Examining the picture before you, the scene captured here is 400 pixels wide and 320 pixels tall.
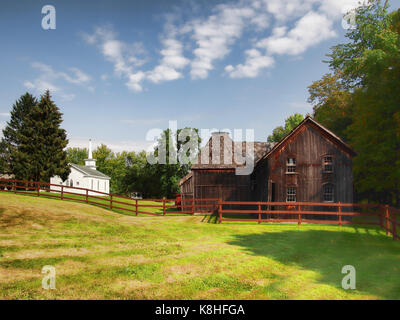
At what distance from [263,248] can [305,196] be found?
1263 centimetres

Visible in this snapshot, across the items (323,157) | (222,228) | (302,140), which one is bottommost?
(222,228)

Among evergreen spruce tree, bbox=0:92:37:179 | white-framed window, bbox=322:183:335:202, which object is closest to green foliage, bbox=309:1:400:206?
white-framed window, bbox=322:183:335:202

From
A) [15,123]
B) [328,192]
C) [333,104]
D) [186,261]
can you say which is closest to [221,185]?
[328,192]

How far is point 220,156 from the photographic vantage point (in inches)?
1106

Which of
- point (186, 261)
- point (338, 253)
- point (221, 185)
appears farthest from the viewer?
point (221, 185)

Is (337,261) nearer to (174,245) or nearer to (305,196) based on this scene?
(174,245)

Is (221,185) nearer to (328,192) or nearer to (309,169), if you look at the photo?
(309,169)

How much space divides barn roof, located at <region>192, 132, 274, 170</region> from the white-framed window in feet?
26.7

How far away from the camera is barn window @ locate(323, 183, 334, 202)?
70.0 ft

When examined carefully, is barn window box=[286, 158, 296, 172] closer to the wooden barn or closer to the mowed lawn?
the wooden barn

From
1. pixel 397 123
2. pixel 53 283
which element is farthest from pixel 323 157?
pixel 53 283

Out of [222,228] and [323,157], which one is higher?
[323,157]

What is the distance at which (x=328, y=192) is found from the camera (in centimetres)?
2144

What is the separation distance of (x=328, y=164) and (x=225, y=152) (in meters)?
11.0
